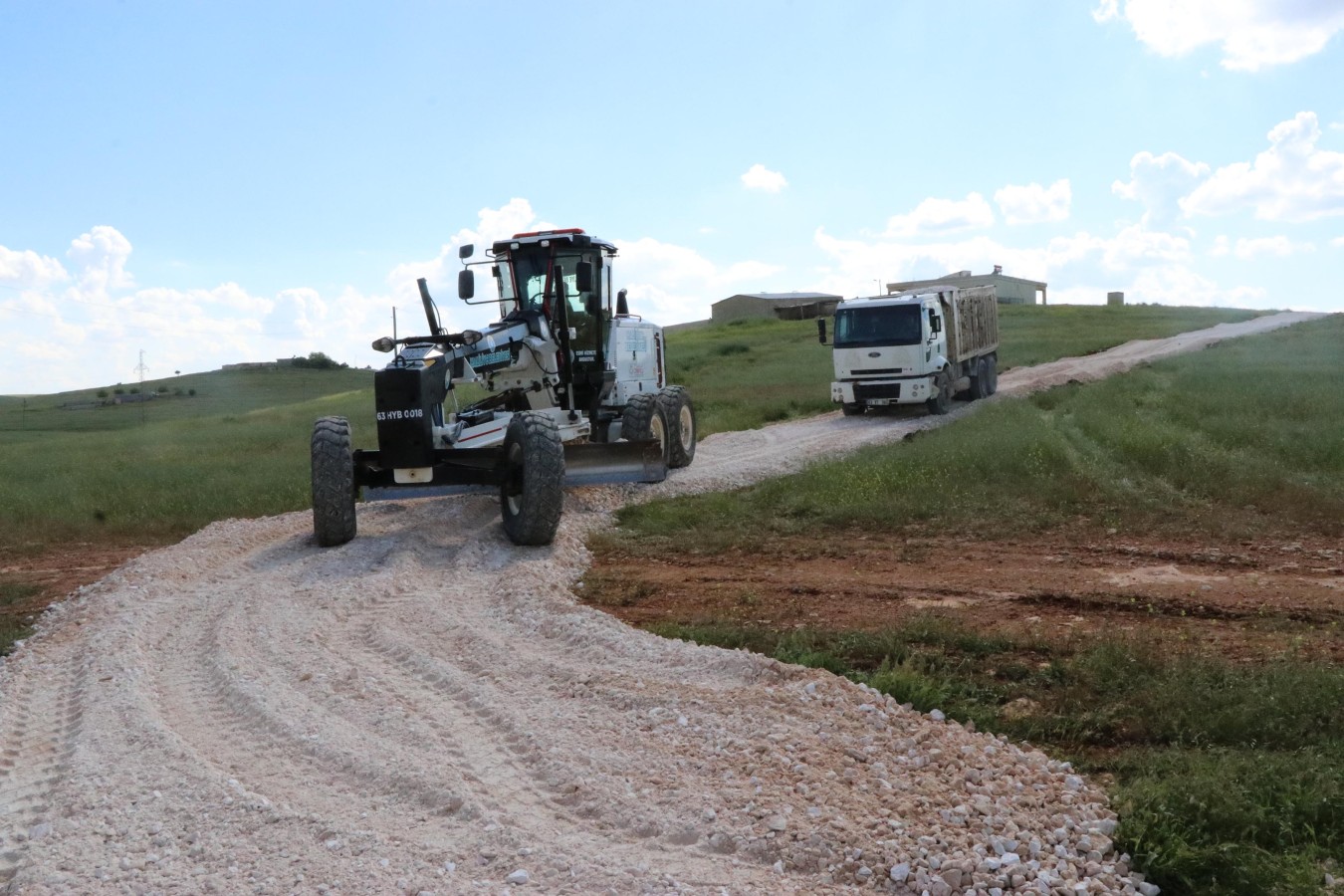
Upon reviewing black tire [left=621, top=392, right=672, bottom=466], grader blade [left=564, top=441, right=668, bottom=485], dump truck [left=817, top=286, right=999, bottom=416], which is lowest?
grader blade [left=564, top=441, right=668, bottom=485]

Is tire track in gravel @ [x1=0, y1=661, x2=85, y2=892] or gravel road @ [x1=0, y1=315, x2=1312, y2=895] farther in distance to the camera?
tire track in gravel @ [x1=0, y1=661, x2=85, y2=892]

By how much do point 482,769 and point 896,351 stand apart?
1860 centimetres

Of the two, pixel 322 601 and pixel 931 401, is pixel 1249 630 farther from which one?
pixel 931 401

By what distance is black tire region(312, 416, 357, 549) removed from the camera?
11.6 metres

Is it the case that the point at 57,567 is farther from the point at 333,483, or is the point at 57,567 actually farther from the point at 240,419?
the point at 240,419

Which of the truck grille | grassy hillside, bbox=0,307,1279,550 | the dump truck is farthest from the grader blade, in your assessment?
the truck grille

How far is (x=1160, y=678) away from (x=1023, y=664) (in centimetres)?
83

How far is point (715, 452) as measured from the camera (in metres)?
19.3

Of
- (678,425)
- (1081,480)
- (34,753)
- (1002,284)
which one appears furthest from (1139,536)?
(1002,284)

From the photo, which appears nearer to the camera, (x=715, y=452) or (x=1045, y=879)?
(x=1045, y=879)

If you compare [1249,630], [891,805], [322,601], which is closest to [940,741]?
[891,805]

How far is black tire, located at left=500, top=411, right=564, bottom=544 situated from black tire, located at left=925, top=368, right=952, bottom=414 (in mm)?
13604

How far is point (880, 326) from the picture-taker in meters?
23.6

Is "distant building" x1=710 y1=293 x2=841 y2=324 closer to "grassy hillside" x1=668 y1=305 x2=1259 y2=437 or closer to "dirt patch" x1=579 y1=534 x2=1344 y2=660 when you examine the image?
"grassy hillside" x1=668 y1=305 x2=1259 y2=437
